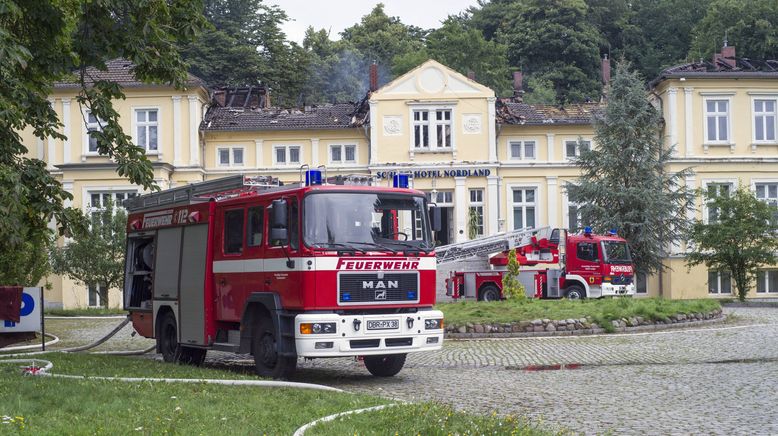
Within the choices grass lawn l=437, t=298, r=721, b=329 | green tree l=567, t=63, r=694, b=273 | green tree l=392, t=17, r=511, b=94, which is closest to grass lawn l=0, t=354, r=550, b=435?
grass lawn l=437, t=298, r=721, b=329

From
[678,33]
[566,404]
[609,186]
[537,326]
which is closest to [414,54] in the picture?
[678,33]

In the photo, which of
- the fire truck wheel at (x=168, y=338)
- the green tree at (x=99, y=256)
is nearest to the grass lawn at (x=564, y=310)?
the fire truck wheel at (x=168, y=338)

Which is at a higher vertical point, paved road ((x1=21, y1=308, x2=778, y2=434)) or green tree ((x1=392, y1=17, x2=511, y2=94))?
Answer: green tree ((x1=392, y1=17, x2=511, y2=94))

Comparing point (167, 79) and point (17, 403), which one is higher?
point (167, 79)

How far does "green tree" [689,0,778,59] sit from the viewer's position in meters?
66.2

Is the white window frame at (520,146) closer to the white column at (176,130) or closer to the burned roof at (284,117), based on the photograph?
the burned roof at (284,117)

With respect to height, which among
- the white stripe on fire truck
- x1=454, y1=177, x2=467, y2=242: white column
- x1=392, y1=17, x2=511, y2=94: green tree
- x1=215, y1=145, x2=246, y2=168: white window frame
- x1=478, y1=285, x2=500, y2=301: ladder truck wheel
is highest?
x1=392, y1=17, x2=511, y2=94: green tree

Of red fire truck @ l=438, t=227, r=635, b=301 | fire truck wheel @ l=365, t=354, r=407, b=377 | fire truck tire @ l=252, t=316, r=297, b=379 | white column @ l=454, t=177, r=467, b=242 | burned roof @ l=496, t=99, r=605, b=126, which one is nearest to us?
fire truck tire @ l=252, t=316, r=297, b=379

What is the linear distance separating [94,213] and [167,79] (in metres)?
24.5

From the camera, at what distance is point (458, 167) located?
48000 millimetres

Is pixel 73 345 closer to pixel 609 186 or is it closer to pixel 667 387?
pixel 667 387

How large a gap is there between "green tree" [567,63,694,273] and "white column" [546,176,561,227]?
3.97m

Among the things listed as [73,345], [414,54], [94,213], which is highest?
[414,54]

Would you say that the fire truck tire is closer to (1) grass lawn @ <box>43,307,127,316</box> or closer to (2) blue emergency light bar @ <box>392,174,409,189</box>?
(2) blue emergency light bar @ <box>392,174,409,189</box>
